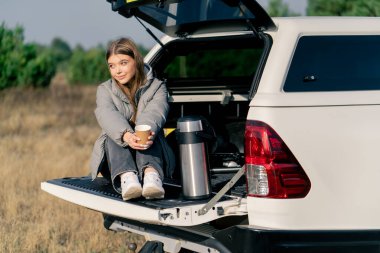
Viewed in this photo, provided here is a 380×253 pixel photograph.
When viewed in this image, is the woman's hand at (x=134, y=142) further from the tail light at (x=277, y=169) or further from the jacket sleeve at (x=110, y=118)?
the tail light at (x=277, y=169)

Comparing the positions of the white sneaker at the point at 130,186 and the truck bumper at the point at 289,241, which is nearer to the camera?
the truck bumper at the point at 289,241

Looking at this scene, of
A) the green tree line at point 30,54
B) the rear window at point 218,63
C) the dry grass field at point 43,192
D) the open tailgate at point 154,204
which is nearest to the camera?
the open tailgate at point 154,204

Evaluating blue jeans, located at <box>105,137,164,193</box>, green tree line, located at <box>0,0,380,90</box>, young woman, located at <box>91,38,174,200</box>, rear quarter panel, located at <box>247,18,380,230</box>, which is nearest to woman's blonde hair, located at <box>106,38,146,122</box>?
young woman, located at <box>91,38,174,200</box>

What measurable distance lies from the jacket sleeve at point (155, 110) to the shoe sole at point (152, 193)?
40 centimetres

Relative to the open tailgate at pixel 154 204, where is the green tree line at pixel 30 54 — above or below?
above

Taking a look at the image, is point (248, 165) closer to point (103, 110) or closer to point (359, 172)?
point (359, 172)

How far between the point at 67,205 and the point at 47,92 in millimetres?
20227

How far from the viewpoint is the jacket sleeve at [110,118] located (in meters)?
4.89

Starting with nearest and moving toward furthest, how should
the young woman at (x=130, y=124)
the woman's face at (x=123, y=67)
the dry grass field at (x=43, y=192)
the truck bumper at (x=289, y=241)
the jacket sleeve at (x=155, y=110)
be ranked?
the truck bumper at (x=289, y=241) < the young woman at (x=130, y=124) < the jacket sleeve at (x=155, y=110) < the woman's face at (x=123, y=67) < the dry grass field at (x=43, y=192)

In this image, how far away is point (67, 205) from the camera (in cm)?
850

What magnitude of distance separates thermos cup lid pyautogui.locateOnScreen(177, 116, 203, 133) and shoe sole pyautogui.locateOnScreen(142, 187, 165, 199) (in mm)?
349

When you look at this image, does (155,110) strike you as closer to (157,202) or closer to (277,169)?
(157,202)

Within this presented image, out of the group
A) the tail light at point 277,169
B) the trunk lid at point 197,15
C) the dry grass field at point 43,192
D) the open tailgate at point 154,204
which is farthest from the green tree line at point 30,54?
the tail light at point 277,169

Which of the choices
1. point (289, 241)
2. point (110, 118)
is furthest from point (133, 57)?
point (289, 241)
